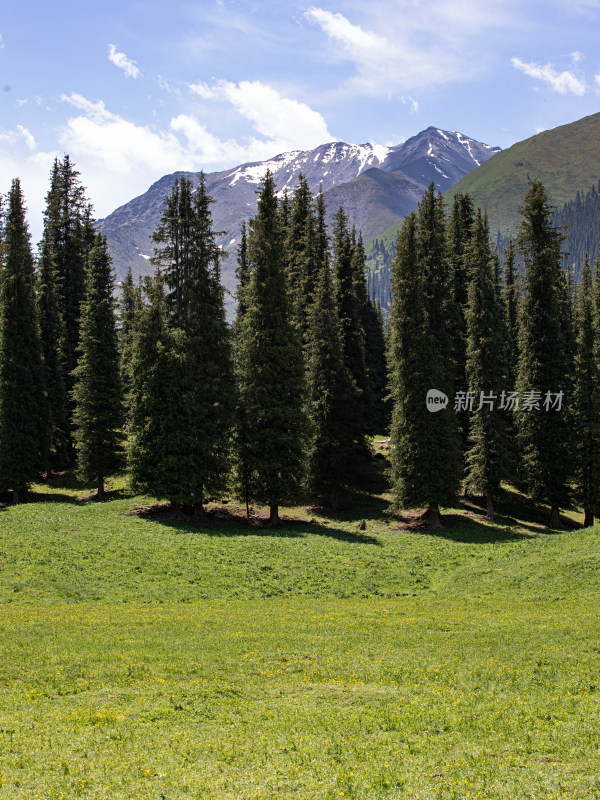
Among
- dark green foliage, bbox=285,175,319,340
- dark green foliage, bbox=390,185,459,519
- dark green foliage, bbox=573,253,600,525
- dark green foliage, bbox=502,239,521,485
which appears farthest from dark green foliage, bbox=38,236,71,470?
dark green foliage, bbox=573,253,600,525

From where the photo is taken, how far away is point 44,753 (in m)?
10.4

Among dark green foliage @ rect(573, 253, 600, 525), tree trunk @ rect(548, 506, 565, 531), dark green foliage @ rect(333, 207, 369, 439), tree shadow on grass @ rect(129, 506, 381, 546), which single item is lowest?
tree trunk @ rect(548, 506, 565, 531)

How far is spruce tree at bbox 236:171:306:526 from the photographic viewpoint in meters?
38.5

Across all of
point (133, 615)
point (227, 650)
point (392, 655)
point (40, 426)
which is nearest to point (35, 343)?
point (40, 426)

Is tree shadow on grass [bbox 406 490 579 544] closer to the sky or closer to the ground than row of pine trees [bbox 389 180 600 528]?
closer to the ground

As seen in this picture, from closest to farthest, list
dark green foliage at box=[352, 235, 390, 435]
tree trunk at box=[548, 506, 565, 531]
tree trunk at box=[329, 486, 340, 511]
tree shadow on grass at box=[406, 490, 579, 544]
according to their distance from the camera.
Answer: tree shadow on grass at box=[406, 490, 579, 544] → tree trunk at box=[548, 506, 565, 531] → tree trunk at box=[329, 486, 340, 511] → dark green foliage at box=[352, 235, 390, 435]

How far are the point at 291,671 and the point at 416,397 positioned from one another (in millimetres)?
28060

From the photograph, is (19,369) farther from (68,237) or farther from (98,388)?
(68,237)

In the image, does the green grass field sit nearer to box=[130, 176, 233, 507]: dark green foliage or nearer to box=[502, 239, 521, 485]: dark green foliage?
box=[130, 176, 233, 507]: dark green foliage

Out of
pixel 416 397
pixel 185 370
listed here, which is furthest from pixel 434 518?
pixel 185 370

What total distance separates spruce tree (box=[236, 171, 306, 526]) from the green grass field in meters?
7.85

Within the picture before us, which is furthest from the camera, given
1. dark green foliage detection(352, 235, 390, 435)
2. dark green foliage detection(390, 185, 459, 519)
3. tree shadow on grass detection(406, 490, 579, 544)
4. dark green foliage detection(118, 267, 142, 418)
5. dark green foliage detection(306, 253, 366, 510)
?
dark green foliage detection(352, 235, 390, 435)

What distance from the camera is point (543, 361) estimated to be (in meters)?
43.2

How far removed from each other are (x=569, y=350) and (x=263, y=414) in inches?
1032
